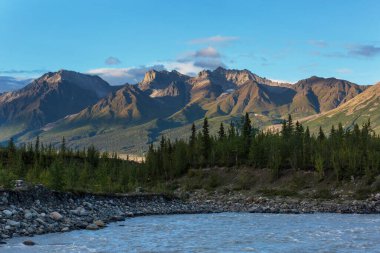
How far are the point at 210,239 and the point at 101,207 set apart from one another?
23.9 meters

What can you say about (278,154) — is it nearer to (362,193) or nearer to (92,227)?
(362,193)

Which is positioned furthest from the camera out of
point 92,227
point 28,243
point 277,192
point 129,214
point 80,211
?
point 277,192

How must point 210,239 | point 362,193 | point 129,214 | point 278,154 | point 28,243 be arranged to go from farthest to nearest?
point 278,154, point 362,193, point 129,214, point 210,239, point 28,243

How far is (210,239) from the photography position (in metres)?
39.6

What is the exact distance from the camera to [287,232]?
45.3m

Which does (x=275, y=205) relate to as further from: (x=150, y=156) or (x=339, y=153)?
(x=150, y=156)

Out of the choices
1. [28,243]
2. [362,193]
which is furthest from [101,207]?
[362,193]

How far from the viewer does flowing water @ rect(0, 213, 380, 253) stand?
1323 inches

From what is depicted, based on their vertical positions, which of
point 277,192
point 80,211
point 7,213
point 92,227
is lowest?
point 277,192

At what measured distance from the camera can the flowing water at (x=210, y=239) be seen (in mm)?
33594

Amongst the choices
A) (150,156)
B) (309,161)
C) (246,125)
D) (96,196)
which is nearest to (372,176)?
(309,161)

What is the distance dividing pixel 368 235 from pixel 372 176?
56.8 metres

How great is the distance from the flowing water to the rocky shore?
2285 mm

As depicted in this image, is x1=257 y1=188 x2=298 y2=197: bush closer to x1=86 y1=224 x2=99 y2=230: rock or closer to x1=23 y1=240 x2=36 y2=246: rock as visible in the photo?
x1=86 y1=224 x2=99 y2=230: rock
